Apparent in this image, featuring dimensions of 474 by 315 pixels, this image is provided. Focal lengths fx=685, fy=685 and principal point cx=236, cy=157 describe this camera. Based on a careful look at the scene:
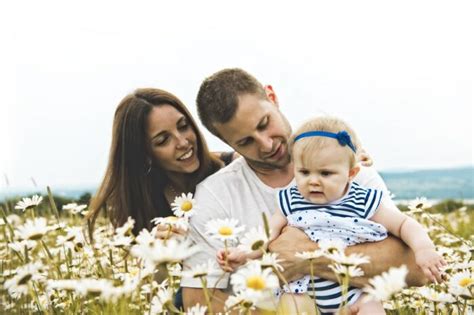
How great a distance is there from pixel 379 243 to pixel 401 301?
640mm

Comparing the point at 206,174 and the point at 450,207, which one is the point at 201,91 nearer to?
the point at 206,174

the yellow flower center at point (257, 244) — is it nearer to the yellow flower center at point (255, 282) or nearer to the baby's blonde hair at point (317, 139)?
the yellow flower center at point (255, 282)

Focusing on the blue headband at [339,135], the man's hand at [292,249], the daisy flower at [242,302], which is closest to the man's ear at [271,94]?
the blue headband at [339,135]

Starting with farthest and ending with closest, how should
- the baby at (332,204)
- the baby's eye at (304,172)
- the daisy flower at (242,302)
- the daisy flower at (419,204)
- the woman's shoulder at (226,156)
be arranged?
1. the woman's shoulder at (226,156)
2. the daisy flower at (419,204)
3. the baby's eye at (304,172)
4. the baby at (332,204)
5. the daisy flower at (242,302)

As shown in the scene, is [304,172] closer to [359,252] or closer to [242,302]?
[359,252]

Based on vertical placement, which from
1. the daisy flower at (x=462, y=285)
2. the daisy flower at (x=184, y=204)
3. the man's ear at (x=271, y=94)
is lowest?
the daisy flower at (x=462, y=285)

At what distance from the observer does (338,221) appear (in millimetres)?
3268

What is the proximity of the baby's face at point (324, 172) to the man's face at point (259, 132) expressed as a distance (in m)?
0.46

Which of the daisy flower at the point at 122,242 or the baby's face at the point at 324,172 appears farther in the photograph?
the baby's face at the point at 324,172

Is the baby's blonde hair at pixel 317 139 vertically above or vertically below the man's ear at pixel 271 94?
below

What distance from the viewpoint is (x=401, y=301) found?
3.76 m

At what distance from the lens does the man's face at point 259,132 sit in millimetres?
3748

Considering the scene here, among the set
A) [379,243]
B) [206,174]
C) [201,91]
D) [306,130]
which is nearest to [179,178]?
[206,174]

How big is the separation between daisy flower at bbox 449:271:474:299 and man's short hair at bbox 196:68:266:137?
5.09 ft
